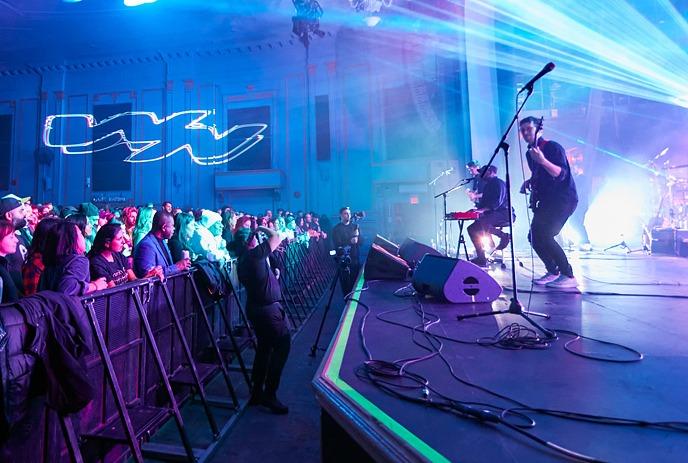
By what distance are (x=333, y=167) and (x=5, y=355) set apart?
1356 cm

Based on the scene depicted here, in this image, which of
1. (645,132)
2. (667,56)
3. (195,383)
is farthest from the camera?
(645,132)

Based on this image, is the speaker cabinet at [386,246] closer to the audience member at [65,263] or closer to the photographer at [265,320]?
the photographer at [265,320]

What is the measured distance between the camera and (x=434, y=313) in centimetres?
295

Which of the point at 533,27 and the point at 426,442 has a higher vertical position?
the point at 533,27

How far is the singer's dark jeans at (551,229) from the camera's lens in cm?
366

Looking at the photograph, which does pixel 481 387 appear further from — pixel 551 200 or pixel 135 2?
pixel 135 2

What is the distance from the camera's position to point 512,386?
1.56 meters

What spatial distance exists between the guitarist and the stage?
30.2 inches

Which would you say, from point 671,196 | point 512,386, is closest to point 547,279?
point 512,386

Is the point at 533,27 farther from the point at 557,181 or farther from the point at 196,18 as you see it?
the point at 196,18

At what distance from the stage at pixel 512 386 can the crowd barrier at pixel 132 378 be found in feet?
4.16

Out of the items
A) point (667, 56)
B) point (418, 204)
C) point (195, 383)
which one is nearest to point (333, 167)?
point (418, 204)

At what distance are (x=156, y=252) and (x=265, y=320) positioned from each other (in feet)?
4.07

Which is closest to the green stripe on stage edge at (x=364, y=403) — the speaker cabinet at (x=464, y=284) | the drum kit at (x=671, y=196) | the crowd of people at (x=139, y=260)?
the crowd of people at (x=139, y=260)
